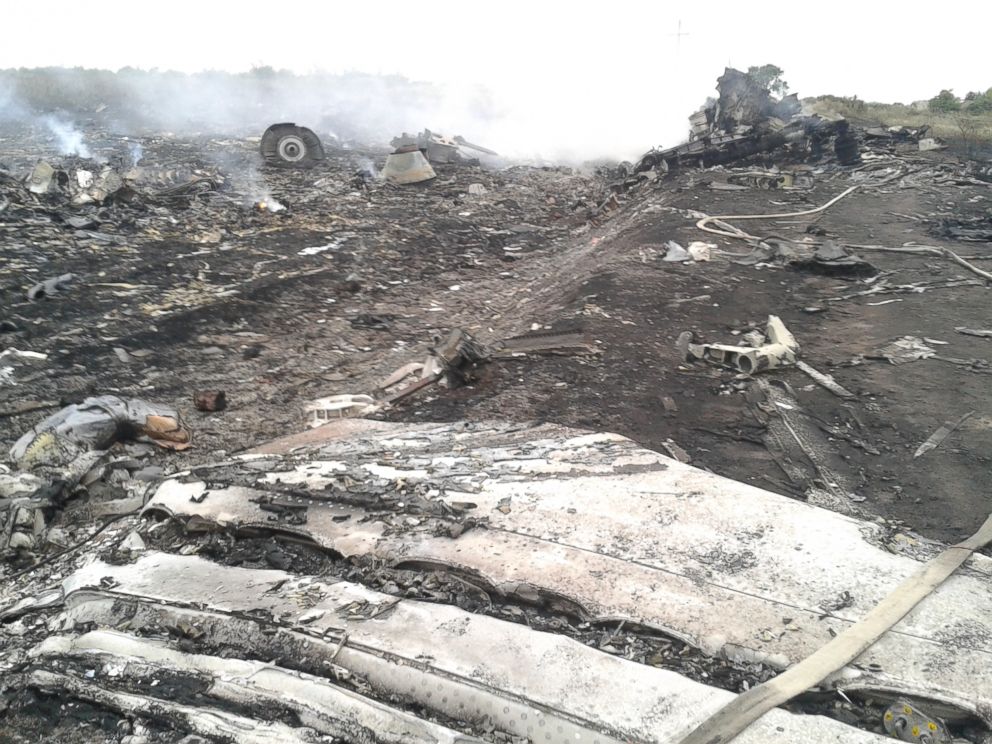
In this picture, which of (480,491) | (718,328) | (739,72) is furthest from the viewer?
(739,72)

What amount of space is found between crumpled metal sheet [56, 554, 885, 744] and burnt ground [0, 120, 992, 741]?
121 mm

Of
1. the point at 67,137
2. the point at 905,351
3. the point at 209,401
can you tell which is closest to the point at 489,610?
the point at 209,401

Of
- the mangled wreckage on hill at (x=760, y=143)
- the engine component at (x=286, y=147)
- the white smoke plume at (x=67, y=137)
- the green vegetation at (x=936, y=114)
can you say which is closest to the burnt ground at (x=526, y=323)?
the mangled wreckage on hill at (x=760, y=143)

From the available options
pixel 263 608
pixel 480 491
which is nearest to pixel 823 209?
pixel 480 491

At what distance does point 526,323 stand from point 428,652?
3.43 meters

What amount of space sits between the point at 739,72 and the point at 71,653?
48.5 ft

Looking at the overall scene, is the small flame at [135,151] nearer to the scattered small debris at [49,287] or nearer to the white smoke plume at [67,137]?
the white smoke plume at [67,137]

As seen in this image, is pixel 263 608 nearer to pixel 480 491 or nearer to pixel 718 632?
pixel 480 491

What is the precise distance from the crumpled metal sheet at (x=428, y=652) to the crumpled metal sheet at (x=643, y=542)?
0.72 ft

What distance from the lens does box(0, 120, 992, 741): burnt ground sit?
298 centimetres

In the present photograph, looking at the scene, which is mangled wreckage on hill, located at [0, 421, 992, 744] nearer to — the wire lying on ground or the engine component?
the wire lying on ground

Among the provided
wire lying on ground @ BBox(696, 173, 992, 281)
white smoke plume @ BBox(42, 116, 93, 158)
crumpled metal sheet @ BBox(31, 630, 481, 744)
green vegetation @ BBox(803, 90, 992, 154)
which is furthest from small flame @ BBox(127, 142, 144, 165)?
green vegetation @ BBox(803, 90, 992, 154)

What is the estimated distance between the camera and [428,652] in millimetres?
1809

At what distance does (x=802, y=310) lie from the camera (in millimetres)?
4973
